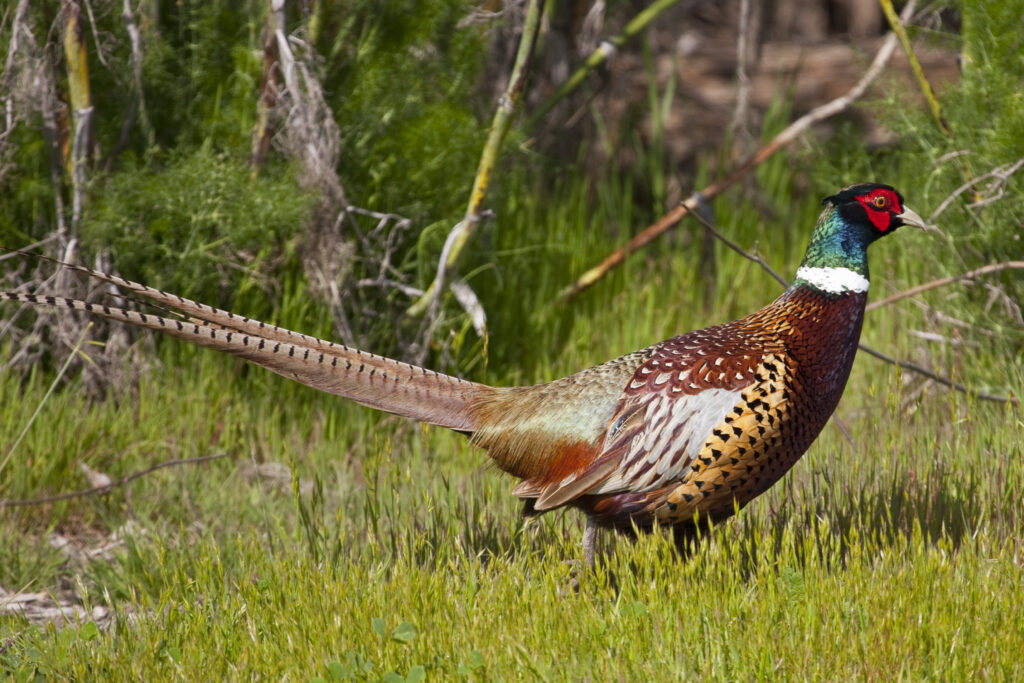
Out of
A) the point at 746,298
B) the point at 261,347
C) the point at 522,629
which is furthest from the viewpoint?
the point at 746,298

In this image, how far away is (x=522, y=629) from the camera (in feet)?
10.1

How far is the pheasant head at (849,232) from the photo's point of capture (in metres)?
3.82

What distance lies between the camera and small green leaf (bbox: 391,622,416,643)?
301cm

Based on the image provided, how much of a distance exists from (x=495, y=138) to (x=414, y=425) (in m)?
1.49

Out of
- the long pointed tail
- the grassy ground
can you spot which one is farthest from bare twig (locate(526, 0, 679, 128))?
the long pointed tail

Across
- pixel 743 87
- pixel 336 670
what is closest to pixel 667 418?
pixel 336 670

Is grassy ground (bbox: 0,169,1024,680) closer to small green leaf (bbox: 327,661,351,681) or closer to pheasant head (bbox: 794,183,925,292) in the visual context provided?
small green leaf (bbox: 327,661,351,681)

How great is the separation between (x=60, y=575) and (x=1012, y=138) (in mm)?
4329

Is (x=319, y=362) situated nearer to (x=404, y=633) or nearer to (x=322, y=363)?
(x=322, y=363)

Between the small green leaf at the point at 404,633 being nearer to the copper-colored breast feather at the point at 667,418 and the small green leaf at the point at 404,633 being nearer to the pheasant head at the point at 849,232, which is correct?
the copper-colored breast feather at the point at 667,418

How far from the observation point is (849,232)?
12.7 feet

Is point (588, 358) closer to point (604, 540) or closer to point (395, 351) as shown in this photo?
point (395, 351)

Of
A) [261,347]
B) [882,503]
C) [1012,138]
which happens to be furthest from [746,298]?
[261,347]

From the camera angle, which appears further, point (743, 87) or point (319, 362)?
point (743, 87)
